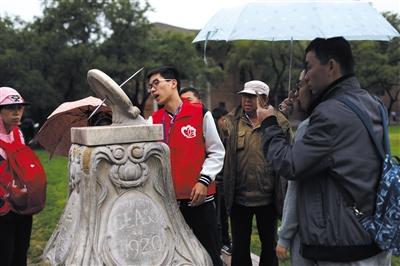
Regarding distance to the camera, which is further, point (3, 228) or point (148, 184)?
point (3, 228)

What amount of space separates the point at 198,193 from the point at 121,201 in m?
0.61

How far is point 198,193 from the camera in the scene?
11.7 ft

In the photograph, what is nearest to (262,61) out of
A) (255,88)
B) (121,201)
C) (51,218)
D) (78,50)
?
(78,50)

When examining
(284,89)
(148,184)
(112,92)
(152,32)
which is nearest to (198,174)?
(148,184)

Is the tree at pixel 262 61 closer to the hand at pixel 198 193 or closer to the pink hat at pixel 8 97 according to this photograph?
the pink hat at pixel 8 97

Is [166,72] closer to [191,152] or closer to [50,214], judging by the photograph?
[191,152]

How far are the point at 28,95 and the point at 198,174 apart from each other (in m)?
22.1

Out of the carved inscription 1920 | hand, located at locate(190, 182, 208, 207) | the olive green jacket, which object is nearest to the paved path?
the olive green jacket

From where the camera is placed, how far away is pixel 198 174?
368cm

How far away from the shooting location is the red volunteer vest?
12.0ft

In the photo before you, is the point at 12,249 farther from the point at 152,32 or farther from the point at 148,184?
the point at 152,32

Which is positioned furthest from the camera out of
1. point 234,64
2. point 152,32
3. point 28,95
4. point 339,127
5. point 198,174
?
point 234,64

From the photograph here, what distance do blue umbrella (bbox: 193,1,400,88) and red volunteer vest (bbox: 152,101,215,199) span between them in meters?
0.60

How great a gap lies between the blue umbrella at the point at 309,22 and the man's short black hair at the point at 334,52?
0.50m
